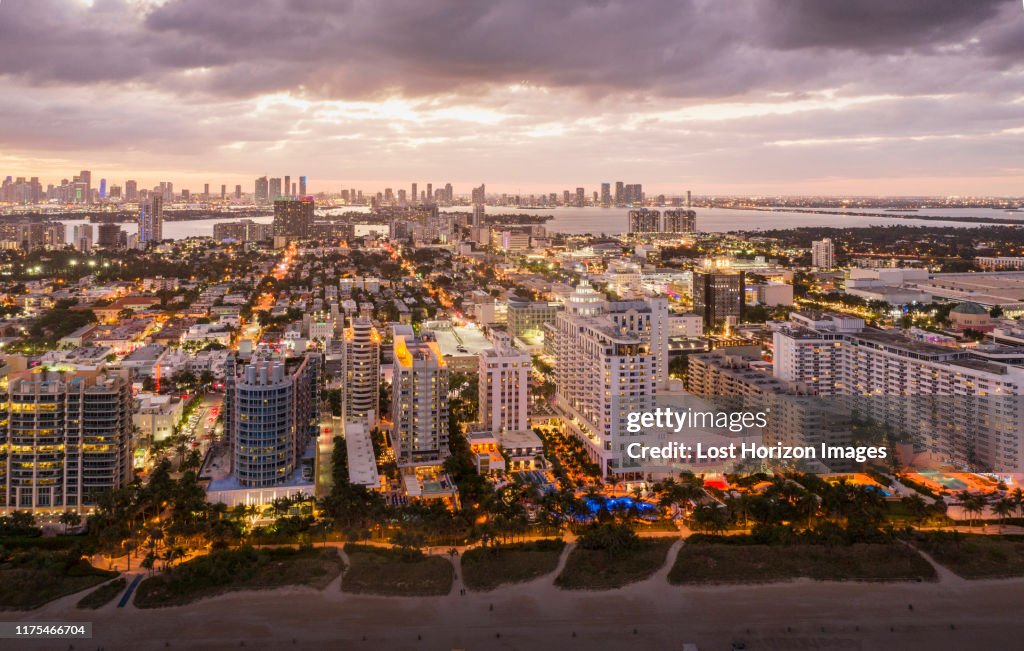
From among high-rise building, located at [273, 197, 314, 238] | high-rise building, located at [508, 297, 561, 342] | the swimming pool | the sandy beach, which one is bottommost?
the sandy beach

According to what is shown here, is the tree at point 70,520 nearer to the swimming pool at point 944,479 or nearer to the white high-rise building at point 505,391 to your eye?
the white high-rise building at point 505,391

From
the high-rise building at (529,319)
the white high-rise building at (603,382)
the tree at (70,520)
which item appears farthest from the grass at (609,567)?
the high-rise building at (529,319)

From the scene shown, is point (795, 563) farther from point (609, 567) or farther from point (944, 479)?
point (944, 479)

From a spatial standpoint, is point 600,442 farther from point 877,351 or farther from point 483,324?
point 483,324

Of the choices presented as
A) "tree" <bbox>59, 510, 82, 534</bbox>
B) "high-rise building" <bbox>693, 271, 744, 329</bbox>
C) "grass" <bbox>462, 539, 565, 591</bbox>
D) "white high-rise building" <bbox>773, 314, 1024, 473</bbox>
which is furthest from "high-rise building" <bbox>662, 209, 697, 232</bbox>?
"tree" <bbox>59, 510, 82, 534</bbox>

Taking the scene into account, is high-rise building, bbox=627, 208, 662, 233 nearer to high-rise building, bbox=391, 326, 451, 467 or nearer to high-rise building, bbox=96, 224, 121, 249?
high-rise building, bbox=96, 224, 121, 249
